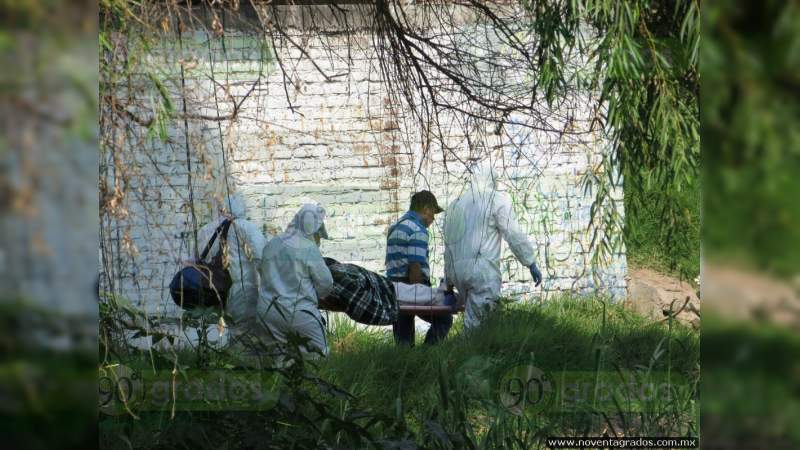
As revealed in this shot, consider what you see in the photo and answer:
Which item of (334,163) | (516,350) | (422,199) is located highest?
(334,163)

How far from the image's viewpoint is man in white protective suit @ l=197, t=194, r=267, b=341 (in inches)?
145

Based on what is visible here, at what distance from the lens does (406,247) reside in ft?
12.6

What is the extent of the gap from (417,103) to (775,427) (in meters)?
2.34

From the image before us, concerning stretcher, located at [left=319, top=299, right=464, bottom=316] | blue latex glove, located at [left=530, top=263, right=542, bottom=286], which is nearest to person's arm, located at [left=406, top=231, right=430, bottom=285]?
stretcher, located at [left=319, top=299, right=464, bottom=316]

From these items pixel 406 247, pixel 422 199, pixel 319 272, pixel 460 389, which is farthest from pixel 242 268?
pixel 460 389

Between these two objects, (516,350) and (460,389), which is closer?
(460,389)

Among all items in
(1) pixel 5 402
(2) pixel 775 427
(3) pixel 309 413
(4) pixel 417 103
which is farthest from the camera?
(4) pixel 417 103

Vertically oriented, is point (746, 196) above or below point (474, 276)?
above

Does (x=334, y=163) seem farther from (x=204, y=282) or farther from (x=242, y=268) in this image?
(x=204, y=282)

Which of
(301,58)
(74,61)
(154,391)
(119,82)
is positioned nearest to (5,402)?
(74,61)

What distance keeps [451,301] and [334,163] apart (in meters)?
0.74

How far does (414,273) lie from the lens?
389 centimetres

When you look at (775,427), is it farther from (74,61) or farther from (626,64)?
(626,64)

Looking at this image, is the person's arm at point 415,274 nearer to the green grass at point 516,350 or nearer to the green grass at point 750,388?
the green grass at point 516,350
